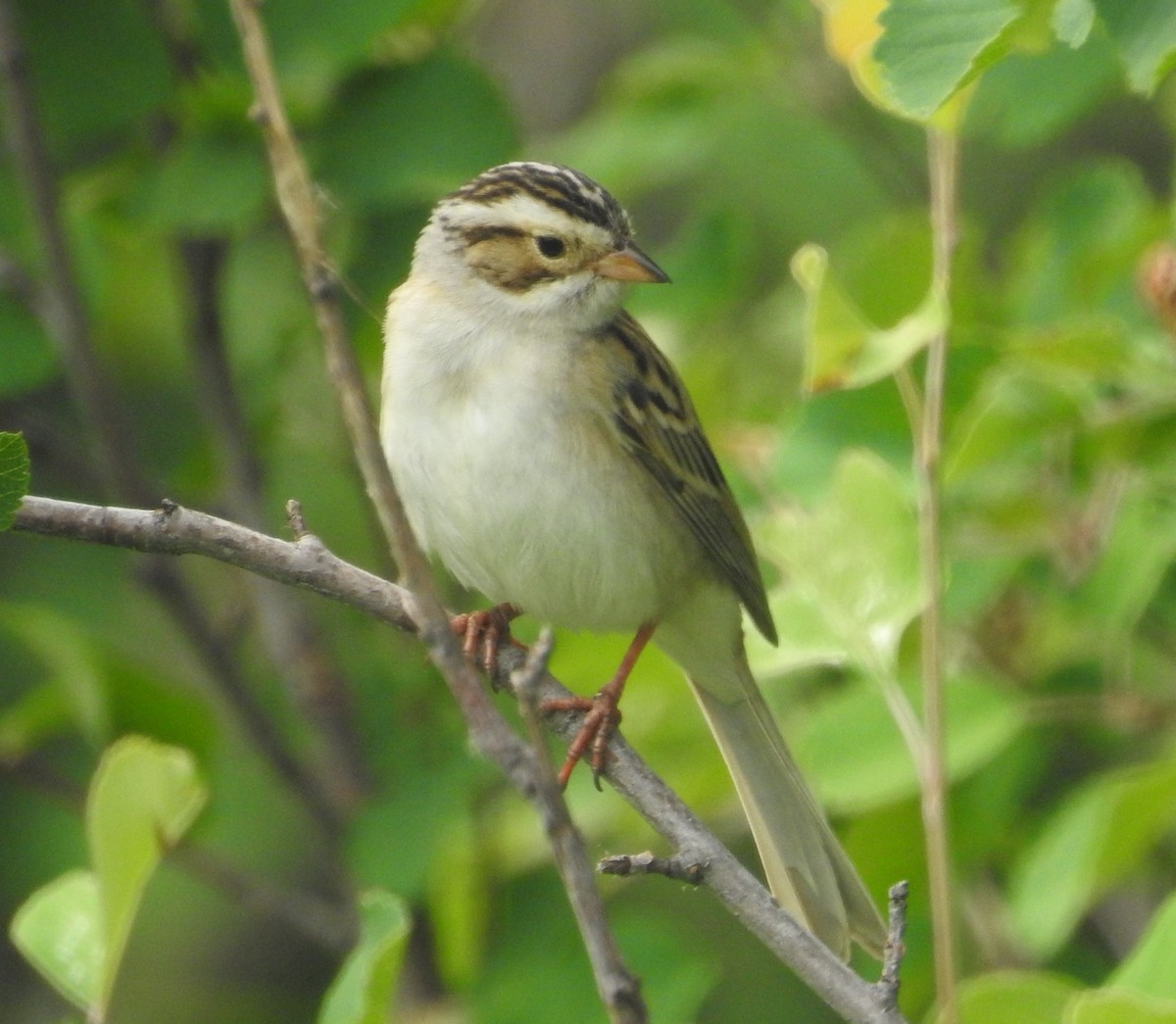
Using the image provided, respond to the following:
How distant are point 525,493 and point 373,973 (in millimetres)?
1104

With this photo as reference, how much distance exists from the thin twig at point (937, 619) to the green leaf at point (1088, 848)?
34 centimetres

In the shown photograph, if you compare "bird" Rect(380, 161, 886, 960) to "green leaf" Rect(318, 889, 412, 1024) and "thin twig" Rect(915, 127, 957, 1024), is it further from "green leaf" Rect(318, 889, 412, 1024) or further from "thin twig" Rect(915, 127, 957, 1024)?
"green leaf" Rect(318, 889, 412, 1024)

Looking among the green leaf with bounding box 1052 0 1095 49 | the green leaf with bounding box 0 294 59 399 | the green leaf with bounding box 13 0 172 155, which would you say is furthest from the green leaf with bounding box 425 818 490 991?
the green leaf with bounding box 1052 0 1095 49

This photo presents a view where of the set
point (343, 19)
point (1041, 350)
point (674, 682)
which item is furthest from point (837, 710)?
point (343, 19)

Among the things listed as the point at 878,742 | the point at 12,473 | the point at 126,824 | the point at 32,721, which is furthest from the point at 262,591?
the point at 12,473

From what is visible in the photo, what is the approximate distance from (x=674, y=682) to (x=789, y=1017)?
1474mm

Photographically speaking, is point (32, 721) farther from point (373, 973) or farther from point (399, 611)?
point (373, 973)

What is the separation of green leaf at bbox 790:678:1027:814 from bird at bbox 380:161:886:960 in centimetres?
11

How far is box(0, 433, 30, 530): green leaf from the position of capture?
1898 mm

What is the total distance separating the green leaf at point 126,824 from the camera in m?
2.35

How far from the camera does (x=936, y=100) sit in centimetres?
194

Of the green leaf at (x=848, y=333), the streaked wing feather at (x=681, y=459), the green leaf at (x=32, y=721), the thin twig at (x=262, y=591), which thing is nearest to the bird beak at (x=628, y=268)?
the streaked wing feather at (x=681, y=459)

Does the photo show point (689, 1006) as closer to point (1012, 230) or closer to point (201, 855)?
point (201, 855)

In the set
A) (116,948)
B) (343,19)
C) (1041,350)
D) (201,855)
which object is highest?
(343,19)
